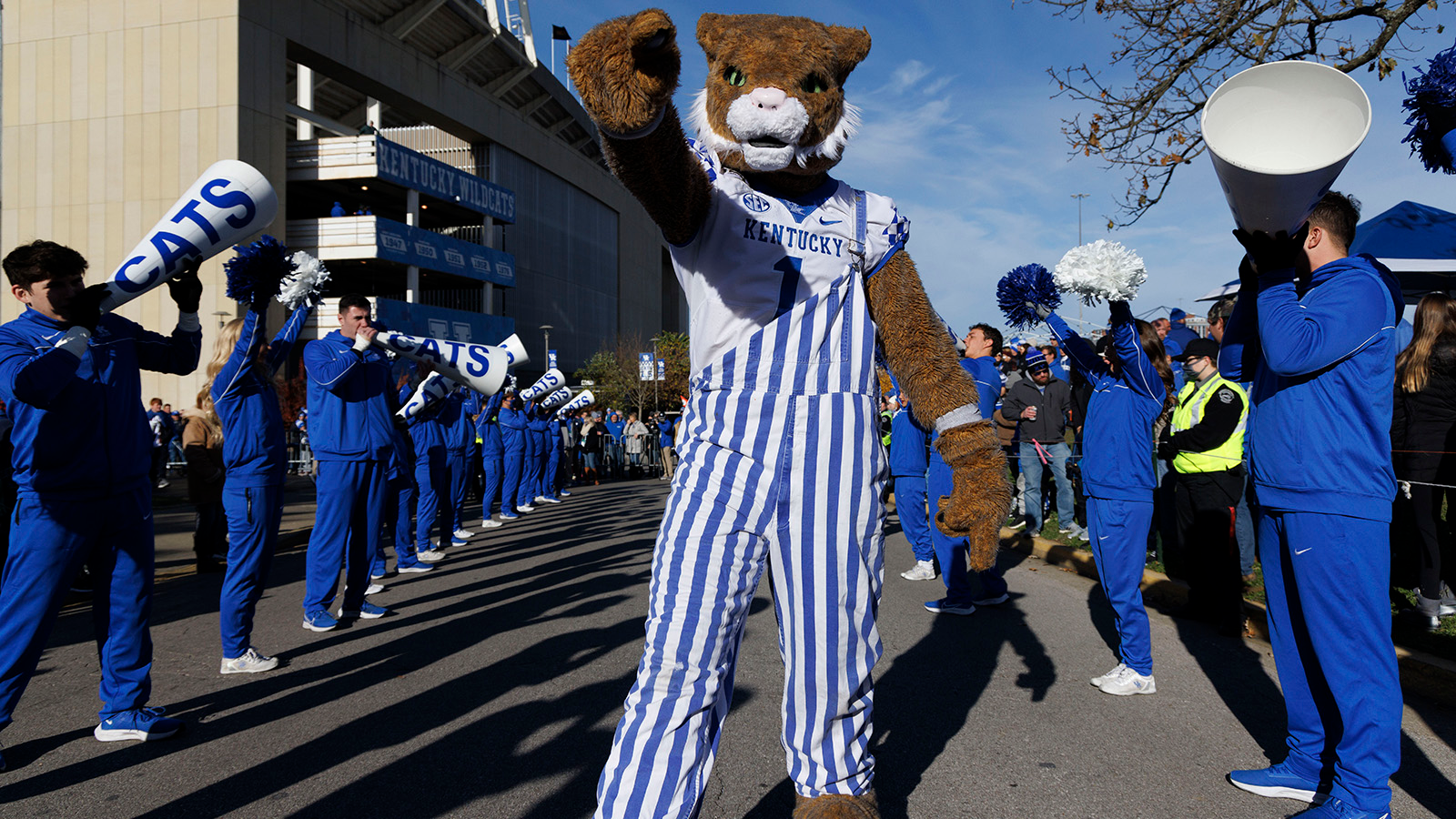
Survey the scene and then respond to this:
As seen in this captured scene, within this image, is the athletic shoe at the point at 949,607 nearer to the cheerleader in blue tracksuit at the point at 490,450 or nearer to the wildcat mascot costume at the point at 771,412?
the wildcat mascot costume at the point at 771,412

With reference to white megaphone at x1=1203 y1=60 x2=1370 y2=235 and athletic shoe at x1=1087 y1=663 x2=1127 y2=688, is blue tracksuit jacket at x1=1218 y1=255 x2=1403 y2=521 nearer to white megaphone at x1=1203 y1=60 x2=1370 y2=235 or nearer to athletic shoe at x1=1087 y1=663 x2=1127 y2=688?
white megaphone at x1=1203 y1=60 x2=1370 y2=235

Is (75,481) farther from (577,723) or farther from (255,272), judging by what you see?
(577,723)

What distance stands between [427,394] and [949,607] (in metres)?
4.77

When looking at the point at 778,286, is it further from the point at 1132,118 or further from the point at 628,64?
the point at 1132,118

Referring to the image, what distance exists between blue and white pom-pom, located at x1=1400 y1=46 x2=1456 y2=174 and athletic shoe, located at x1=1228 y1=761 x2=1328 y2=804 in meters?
2.77

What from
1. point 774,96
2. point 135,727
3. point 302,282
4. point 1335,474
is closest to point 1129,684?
point 1335,474

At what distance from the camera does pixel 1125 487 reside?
15.2 feet

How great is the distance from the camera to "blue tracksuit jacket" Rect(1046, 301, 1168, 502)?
4.66 meters

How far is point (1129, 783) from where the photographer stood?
3.50 m

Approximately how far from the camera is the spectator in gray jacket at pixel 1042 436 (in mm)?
9977

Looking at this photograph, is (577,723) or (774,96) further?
(577,723)

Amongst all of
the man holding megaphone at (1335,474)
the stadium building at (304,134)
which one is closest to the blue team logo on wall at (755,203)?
the man holding megaphone at (1335,474)

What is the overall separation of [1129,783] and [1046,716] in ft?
2.66

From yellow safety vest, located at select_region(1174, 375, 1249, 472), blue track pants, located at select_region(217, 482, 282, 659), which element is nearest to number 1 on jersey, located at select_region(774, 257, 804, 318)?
blue track pants, located at select_region(217, 482, 282, 659)
